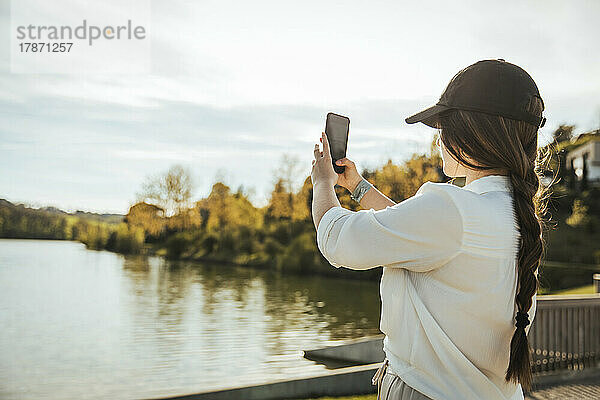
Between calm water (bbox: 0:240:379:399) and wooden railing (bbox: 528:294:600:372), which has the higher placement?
wooden railing (bbox: 528:294:600:372)

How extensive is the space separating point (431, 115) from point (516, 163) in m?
0.19

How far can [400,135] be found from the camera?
70.1ft

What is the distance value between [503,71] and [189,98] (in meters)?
34.6

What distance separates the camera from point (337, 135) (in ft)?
4.43

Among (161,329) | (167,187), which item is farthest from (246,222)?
(161,329)

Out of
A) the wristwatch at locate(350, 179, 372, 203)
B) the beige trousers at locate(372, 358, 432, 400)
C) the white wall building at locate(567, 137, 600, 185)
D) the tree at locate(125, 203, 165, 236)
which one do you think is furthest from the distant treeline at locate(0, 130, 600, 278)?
the beige trousers at locate(372, 358, 432, 400)

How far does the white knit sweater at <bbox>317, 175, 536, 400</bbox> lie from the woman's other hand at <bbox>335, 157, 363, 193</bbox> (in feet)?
0.85

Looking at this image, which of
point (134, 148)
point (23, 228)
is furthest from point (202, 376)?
point (134, 148)

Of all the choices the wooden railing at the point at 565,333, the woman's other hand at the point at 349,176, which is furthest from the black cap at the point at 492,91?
the wooden railing at the point at 565,333

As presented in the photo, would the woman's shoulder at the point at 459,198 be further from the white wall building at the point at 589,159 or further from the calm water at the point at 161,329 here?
the white wall building at the point at 589,159

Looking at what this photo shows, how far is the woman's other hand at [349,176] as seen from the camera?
139cm

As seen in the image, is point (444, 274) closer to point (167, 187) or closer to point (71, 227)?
point (167, 187)

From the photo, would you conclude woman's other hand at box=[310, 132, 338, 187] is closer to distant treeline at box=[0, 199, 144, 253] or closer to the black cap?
the black cap

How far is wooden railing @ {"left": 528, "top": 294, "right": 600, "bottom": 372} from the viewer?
196 inches
